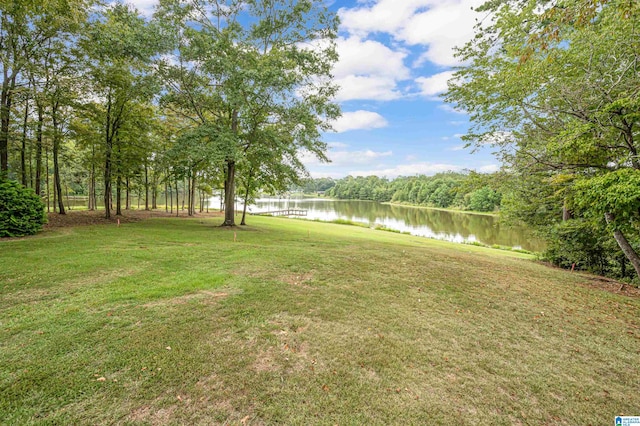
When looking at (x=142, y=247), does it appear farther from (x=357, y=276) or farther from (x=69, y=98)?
(x=69, y=98)

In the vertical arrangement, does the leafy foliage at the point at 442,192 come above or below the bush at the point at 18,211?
above

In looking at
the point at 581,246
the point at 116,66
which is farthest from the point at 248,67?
the point at 581,246

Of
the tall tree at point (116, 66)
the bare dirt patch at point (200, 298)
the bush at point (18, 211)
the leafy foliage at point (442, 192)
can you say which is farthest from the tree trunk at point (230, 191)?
the leafy foliage at point (442, 192)

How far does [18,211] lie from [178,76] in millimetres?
7384

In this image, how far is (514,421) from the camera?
2314mm

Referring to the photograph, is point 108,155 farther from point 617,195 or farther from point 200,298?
point 617,195

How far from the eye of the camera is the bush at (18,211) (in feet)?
26.3

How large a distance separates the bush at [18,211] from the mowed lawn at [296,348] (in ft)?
9.87

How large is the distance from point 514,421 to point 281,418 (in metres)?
2.05

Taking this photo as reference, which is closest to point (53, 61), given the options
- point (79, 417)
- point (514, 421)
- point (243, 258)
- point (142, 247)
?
point (142, 247)

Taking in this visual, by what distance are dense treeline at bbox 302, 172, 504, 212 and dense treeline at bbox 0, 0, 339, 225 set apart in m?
4.03

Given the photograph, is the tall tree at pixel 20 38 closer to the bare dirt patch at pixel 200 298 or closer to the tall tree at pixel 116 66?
the tall tree at pixel 116 66

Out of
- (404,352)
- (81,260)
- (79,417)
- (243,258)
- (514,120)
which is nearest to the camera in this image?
(79,417)

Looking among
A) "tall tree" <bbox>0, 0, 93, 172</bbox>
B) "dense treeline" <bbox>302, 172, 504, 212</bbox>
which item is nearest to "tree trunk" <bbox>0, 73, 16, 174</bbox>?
"tall tree" <bbox>0, 0, 93, 172</bbox>
